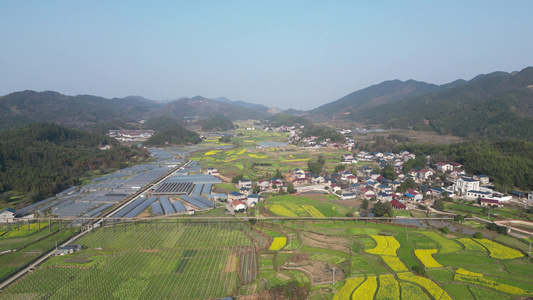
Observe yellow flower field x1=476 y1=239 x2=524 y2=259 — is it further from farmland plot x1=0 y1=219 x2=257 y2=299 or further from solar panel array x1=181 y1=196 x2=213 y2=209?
solar panel array x1=181 y1=196 x2=213 y2=209

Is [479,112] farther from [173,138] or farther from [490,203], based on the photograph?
[173,138]

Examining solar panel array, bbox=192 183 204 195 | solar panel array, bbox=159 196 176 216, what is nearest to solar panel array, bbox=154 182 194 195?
solar panel array, bbox=192 183 204 195

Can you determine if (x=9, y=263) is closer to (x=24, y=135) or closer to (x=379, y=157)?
(x=24, y=135)

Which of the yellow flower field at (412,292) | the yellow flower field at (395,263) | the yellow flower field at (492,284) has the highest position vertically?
the yellow flower field at (395,263)

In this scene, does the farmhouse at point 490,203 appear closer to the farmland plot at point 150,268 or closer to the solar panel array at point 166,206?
the farmland plot at point 150,268

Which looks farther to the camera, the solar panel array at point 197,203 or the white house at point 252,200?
the white house at point 252,200

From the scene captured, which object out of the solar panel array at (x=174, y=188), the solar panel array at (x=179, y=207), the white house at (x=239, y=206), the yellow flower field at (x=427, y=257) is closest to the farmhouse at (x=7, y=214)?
the solar panel array at (x=174, y=188)

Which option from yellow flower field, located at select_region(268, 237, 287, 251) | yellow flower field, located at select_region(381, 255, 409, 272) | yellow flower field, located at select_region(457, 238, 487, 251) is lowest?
yellow flower field, located at select_region(381, 255, 409, 272)
